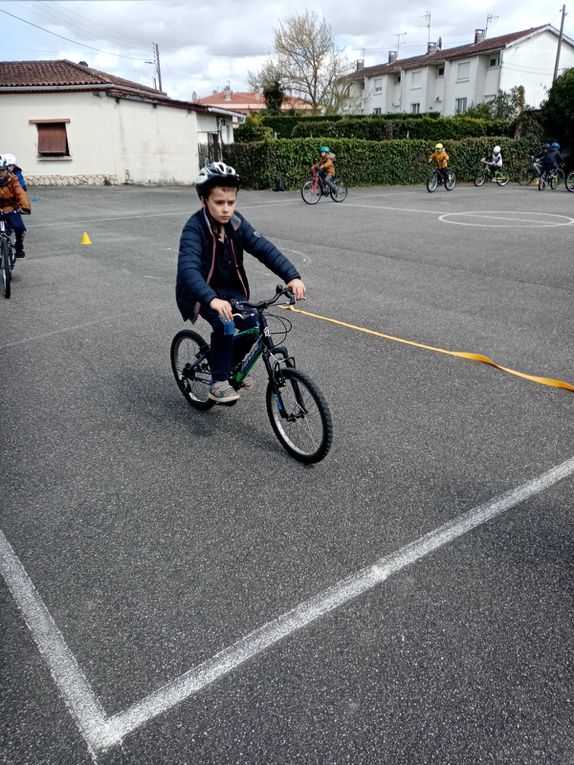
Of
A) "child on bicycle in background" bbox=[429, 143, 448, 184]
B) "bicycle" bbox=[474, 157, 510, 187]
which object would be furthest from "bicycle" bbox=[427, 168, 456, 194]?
"bicycle" bbox=[474, 157, 510, 187]

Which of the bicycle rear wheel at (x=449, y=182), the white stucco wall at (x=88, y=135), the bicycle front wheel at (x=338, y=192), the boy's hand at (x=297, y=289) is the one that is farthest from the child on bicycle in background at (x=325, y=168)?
the boy's hand at (x=297, y=289)

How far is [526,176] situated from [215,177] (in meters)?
31.8

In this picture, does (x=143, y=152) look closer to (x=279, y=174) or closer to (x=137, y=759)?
(x=279, y=174)

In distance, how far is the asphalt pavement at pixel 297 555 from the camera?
221 centimetres

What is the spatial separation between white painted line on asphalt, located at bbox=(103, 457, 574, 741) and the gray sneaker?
187cm

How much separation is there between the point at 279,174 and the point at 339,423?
24.2m

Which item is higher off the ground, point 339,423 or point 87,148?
point 87,148

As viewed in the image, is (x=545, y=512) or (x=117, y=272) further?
(x=117, y=272)

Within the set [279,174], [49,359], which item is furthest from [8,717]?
[279,174]

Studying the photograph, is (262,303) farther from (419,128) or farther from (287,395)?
(419,128)

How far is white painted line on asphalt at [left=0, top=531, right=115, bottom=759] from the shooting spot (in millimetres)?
2191

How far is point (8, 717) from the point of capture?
2.24 m

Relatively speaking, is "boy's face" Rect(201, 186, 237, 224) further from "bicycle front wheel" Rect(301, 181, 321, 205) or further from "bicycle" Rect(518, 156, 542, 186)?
"bicycle" Rect(518, 156, 542, 186)

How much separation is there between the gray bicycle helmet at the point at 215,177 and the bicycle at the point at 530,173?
25986mm
